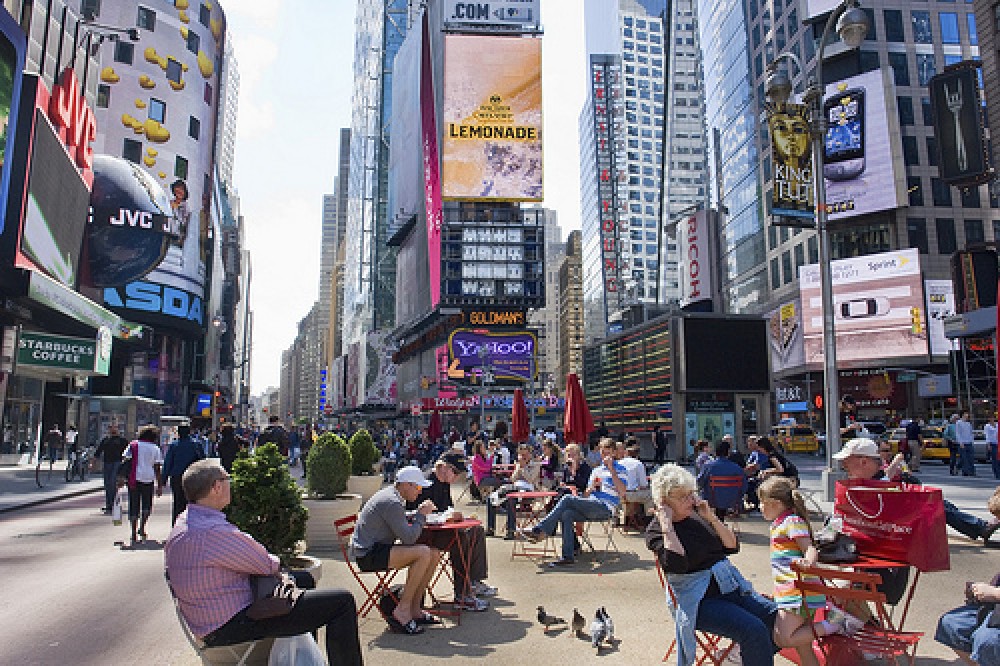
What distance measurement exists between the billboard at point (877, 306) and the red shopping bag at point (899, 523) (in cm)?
4949

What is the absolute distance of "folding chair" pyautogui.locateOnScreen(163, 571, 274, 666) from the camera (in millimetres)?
3533

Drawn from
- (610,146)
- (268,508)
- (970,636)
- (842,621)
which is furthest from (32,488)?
(610,146)

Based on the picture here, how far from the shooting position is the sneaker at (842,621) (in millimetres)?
3951

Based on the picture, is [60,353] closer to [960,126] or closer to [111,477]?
[111,477]

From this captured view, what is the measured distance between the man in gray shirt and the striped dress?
118 inches

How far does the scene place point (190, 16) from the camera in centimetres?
5638

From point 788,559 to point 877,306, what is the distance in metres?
51.8

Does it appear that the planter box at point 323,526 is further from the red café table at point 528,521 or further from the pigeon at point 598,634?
the pigeon at point 598,634

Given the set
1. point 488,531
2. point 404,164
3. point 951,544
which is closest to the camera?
point 951,544

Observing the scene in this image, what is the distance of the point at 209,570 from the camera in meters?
3.40

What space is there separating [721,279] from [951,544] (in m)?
66.6

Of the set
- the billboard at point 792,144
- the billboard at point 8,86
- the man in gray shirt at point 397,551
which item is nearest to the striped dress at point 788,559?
the man in gray shirt at point 397,551

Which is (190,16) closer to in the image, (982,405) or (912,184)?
(912,184)

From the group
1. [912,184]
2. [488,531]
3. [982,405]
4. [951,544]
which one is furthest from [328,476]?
[912,184]
